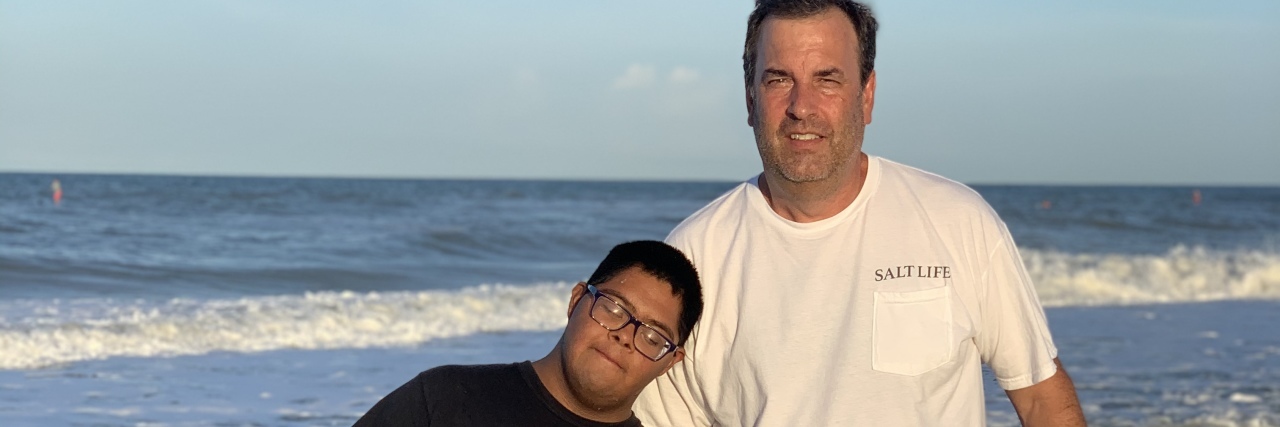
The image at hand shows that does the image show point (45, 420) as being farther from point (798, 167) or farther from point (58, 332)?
point (798, 167)

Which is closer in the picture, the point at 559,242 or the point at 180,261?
the point at 180,261

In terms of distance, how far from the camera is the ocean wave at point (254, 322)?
869 cm

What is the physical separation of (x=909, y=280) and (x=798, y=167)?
333 mm

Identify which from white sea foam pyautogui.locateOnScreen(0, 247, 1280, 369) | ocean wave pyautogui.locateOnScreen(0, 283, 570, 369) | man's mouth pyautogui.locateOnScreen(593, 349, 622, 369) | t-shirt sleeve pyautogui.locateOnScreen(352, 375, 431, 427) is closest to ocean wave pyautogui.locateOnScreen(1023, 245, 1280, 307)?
white sea foam pyautogui.locateOnScreen(0, 247, 1280, 369)

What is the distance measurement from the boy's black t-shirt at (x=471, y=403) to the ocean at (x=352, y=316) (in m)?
4.11

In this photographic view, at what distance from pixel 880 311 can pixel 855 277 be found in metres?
0.09

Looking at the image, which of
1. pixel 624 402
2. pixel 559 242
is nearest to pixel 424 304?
pixel 624 402

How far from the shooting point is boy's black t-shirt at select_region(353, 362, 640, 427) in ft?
8.54

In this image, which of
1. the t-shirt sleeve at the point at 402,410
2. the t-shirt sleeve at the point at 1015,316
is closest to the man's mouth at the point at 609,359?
the t-shirt sleeve at the point at 402,410

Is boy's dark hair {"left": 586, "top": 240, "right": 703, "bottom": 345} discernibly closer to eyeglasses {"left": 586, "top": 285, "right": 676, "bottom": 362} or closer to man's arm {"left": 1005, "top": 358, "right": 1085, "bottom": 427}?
eyeglasses {"left": 586, "top": 285, "right": 676, "bottom": 362}

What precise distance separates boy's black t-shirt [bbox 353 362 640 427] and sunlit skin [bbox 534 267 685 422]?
0.10 ft

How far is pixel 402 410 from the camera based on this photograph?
2.60 meters

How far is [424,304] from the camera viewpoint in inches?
450

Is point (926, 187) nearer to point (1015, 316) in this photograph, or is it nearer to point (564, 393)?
point (1015, 316)
